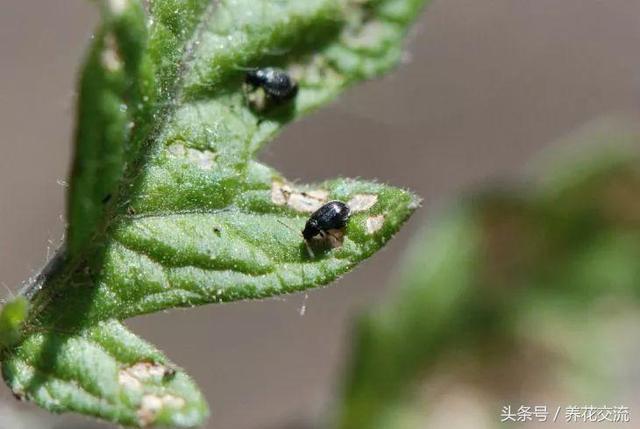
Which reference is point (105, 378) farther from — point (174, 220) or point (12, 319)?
point (174, 220)

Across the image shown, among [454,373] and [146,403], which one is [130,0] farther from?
[454,373]

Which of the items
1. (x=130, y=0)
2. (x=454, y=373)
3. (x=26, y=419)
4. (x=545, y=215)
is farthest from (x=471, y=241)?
(x=130, y=0)

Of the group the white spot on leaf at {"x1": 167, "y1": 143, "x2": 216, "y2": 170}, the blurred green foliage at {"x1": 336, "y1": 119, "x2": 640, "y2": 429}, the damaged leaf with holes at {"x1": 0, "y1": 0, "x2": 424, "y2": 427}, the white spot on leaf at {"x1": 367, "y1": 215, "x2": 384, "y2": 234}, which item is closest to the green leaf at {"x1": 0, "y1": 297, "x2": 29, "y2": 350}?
the damaged leaf with holes at {"x1": 0, "y1": 0, "x2": 424, "y2": 427}

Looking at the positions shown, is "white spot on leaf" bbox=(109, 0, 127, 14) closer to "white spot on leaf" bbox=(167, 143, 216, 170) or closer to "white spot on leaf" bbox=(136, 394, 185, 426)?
"white spot on leaf" bbox=(167, 143, 216, 170)

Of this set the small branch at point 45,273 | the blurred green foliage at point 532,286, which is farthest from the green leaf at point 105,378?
the blurred green foliage at point 532,286

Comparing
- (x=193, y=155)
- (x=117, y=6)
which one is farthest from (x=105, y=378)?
(x=117, y=6)

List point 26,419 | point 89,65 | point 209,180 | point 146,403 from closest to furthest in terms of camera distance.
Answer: point 89,65
point 146,403
point 209,180
point 26,419
